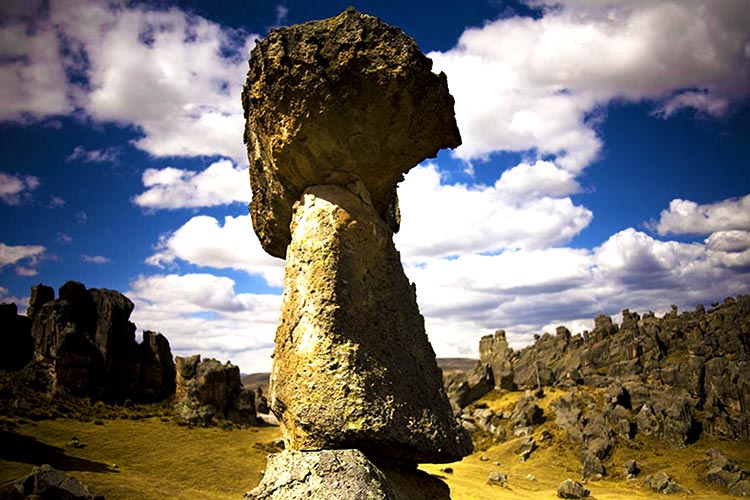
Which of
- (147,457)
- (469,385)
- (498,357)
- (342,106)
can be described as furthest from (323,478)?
(498,357)

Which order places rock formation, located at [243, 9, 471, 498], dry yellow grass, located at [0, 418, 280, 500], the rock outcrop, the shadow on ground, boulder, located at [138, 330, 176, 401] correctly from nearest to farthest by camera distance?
rock formation, located at [243, 9, 471, 498] → dry yellow grass, located at [0, 418, 280, 500] → the shadow on ground → the rock outcrop → boulder, located at [138, 330, 176, 401]

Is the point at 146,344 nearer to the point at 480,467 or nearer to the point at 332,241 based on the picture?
the point at 480,467

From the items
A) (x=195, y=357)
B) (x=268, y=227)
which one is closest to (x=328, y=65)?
(x=268, y=227)

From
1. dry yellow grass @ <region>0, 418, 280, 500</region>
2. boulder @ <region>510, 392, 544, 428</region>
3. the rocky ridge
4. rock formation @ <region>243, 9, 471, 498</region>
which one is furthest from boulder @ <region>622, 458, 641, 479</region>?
rock formation @ <region>243, 9, 471, 498</region>

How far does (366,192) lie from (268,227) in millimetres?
1984

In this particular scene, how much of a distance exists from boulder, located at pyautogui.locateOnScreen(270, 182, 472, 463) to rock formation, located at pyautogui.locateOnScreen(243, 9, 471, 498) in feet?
0.05

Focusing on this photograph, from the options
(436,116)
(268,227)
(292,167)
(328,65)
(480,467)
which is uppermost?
A: (328,65)

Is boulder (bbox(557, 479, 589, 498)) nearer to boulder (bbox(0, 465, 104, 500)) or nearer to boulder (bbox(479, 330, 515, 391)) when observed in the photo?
boulder (bbox(0, 465, 104, 500))

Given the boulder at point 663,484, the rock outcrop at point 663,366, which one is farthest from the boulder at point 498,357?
the boulder at point 663,484

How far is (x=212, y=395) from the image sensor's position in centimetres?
3388

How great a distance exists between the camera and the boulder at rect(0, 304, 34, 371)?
40.2 m

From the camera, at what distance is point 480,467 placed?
2931cm

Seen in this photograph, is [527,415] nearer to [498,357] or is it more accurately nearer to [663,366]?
[663,366]

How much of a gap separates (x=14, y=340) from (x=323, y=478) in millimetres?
50092
